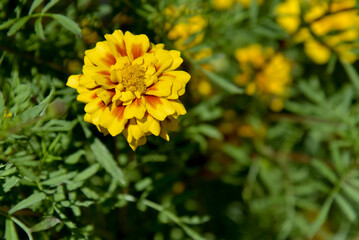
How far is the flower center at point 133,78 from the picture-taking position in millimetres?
958

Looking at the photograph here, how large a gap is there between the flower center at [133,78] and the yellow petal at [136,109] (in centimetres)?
3

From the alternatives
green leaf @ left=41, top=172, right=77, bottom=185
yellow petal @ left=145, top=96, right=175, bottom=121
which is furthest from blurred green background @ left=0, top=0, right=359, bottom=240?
yellow petal @ left=145, top=96, right=175, bottom=121

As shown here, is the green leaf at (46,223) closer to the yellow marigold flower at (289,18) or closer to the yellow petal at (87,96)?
the yellow petal at (87,96)

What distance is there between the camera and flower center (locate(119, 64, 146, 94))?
3.14ft

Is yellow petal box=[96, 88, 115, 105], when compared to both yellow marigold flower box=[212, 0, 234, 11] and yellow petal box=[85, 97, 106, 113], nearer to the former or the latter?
yellow petal box=[85, 97, 106, 113]

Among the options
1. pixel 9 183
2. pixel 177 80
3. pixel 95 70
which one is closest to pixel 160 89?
pixel 177 80

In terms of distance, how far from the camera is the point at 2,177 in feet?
3.26

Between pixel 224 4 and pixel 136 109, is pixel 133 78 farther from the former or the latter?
pixel 224 4

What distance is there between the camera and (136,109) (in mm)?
927

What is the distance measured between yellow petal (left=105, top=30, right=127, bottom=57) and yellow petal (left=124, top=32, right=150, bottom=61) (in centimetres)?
1

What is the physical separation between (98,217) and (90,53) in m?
0.74

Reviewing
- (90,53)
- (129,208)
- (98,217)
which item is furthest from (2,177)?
(129,208)

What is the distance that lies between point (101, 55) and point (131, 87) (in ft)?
0.33

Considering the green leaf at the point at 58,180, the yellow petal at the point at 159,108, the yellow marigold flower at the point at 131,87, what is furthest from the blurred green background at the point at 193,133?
the yellow petal at the point at 159,108
